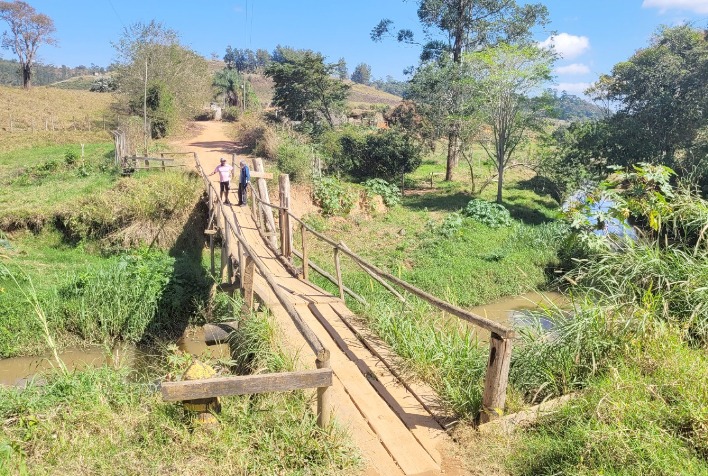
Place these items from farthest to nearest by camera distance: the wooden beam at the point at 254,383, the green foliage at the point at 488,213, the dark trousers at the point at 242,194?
1. the green foliage at the point at 488,213
2. the dark trousers at the point at 242,194
3. the wooden beam at the point at 254,383

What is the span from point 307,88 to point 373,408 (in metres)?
24.1

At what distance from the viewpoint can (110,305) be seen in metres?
10.6

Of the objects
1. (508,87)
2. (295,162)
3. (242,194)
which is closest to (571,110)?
(508,87)

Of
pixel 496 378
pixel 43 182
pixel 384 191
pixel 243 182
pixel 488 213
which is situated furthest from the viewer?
pixel 384 191

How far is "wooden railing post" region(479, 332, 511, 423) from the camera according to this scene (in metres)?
3.82

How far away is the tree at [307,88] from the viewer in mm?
26312

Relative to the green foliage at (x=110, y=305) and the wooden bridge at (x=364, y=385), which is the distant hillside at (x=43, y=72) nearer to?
the green foliage at (x=110, y=305)

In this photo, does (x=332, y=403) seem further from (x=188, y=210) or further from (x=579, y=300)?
(x=188, y=210)

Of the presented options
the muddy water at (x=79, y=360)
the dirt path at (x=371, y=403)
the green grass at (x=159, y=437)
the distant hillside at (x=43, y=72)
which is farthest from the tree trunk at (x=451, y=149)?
the distant hillside at (x=43, y=72)

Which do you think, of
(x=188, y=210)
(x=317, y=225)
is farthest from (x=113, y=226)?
(x=317, y=225)

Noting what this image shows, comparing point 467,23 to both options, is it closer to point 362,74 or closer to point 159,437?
point 159,437

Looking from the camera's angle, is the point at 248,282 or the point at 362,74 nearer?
the point at 248,282

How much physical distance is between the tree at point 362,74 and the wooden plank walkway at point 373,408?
419ft

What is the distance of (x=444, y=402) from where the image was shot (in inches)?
174
